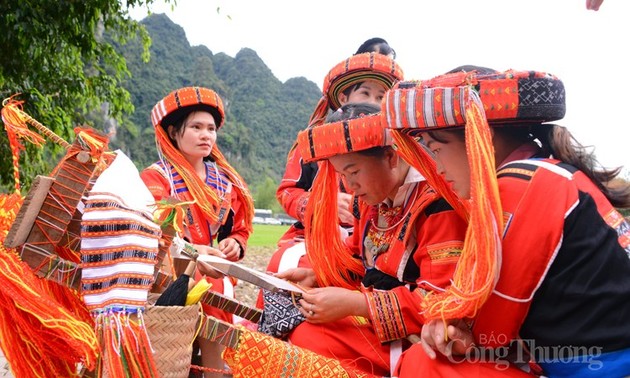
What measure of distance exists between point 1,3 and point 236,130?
63.1m

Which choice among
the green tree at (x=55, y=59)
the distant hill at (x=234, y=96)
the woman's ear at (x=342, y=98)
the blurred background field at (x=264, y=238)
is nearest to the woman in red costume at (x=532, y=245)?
the woman's ear at (x=342, y=98)

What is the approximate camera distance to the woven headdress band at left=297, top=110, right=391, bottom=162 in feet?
6.81

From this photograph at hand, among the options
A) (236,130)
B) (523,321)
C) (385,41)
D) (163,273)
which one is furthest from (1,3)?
(236,130)

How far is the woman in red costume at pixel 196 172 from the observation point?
134 inches

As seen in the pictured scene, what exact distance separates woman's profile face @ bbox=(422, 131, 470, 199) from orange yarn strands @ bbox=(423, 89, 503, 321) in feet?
0.64

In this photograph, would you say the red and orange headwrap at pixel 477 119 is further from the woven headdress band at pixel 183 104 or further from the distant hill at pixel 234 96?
the distant hill at pixel 234 96

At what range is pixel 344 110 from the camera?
7.29 ft

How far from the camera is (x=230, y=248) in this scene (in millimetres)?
3453

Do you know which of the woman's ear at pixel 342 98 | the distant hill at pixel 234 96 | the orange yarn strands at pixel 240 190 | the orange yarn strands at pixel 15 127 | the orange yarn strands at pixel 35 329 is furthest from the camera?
the distant hill at pixel 234 96

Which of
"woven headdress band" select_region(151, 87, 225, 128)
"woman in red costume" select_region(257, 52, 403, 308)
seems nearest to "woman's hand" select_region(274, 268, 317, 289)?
"woman in red costume" select_region(257, 52, 403, 308)

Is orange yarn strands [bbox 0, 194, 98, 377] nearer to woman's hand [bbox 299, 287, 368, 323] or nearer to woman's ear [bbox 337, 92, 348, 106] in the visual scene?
woman's hand [bbox 299, 287, 368, 323]

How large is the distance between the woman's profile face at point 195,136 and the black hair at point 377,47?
109 cm

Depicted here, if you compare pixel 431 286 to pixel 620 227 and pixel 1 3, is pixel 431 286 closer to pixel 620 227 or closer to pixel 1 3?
pixel 620 227

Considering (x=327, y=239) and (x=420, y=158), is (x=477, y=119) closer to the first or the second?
(x=420, y=158)
